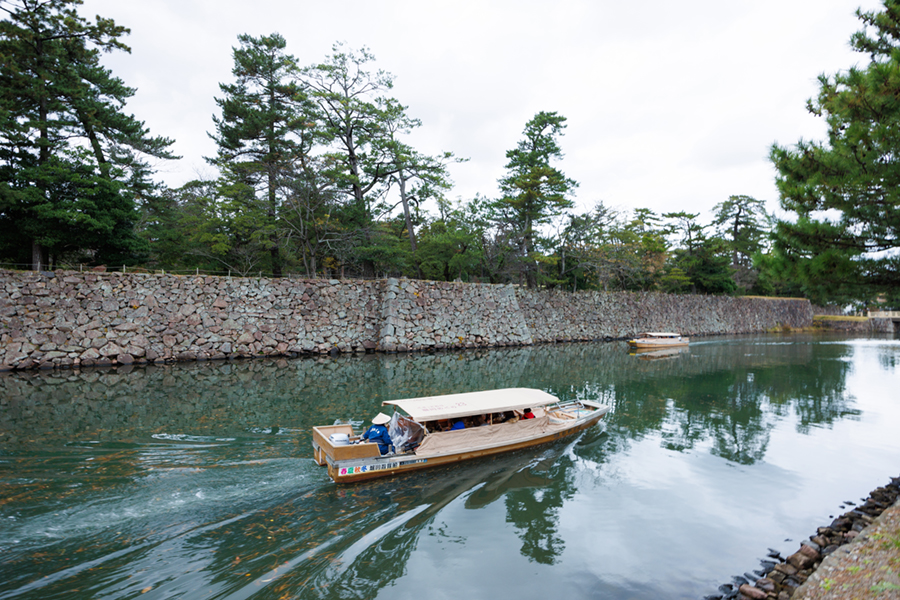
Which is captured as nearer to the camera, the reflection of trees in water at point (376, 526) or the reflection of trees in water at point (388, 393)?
the reflection of trees in water at point (376, 526)

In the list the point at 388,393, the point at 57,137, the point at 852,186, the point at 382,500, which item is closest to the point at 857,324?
the point at 852,186

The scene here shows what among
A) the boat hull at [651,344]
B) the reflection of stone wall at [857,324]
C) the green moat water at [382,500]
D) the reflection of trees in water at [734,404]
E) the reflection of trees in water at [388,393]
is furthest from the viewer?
the reflection of stone wall at [857,324]

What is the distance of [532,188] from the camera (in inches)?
977

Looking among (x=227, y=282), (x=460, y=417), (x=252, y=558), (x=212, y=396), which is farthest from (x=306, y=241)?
(x=252, y=558)

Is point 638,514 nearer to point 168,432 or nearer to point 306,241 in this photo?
point 168,432

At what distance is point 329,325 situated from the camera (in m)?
19.8

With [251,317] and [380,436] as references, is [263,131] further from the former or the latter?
[380,436]

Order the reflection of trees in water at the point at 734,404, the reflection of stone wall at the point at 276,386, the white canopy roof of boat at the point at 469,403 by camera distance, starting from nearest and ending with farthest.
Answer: the white canopy roof of boat at the point at 469,403
the reflection of stone wall at the point at 276,386
the reflection of trees in water at the point at 734,404

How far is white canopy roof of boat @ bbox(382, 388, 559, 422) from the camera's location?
22.6 ft

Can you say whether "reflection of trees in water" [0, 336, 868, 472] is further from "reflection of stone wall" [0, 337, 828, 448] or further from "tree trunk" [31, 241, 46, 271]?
"tree trunk" [31, 241, 46, 271]

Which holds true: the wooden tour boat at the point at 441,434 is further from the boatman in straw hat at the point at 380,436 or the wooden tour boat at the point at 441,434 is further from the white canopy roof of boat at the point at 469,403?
the boatman in straw hat at the point at 380,436

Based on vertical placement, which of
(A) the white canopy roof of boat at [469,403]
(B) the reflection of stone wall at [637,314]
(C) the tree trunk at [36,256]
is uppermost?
(C) the tree trunk at [36,256]

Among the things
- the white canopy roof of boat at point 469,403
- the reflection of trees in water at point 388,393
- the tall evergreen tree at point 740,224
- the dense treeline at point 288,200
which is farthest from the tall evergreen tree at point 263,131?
the tall evergreen tree at point 740,224

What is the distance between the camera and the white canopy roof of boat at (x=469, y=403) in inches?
271
